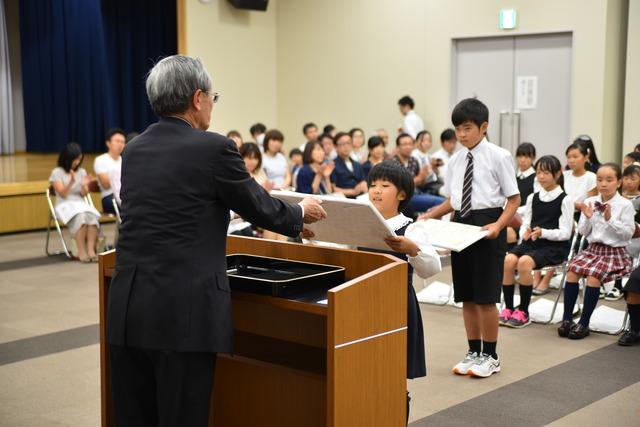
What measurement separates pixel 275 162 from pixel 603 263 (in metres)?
4.54

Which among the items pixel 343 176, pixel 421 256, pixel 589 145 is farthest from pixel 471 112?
pixel 343 176

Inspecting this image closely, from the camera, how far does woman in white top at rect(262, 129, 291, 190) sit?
29.6ft

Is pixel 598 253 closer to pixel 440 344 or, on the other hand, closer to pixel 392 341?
pixel 440 344

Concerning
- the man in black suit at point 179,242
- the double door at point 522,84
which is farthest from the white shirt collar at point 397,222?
the double door at point 522,84

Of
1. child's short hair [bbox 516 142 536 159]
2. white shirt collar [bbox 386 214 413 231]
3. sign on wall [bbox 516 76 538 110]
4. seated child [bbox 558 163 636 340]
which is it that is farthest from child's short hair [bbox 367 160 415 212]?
sign on wall [bbox 516 76 538 110]

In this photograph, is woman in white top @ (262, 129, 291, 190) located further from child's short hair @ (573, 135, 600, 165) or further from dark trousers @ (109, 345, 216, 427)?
dark trousers @ (109, 345, 216, 427)

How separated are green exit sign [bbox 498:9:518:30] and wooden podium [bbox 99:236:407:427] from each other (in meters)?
8.31

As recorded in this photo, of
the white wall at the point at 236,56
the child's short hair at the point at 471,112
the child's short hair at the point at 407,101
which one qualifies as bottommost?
the child's short hair at the point at 471,112

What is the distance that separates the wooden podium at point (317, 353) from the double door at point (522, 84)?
8.05m

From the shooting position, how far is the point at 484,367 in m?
4.41

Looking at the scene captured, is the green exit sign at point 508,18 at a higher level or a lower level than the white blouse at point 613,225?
higher

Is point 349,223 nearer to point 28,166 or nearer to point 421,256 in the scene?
point 421,256

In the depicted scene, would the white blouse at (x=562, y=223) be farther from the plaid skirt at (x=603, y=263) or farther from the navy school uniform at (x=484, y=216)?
the navy school uniform at (x=484, y=216)

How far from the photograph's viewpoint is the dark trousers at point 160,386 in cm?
246
